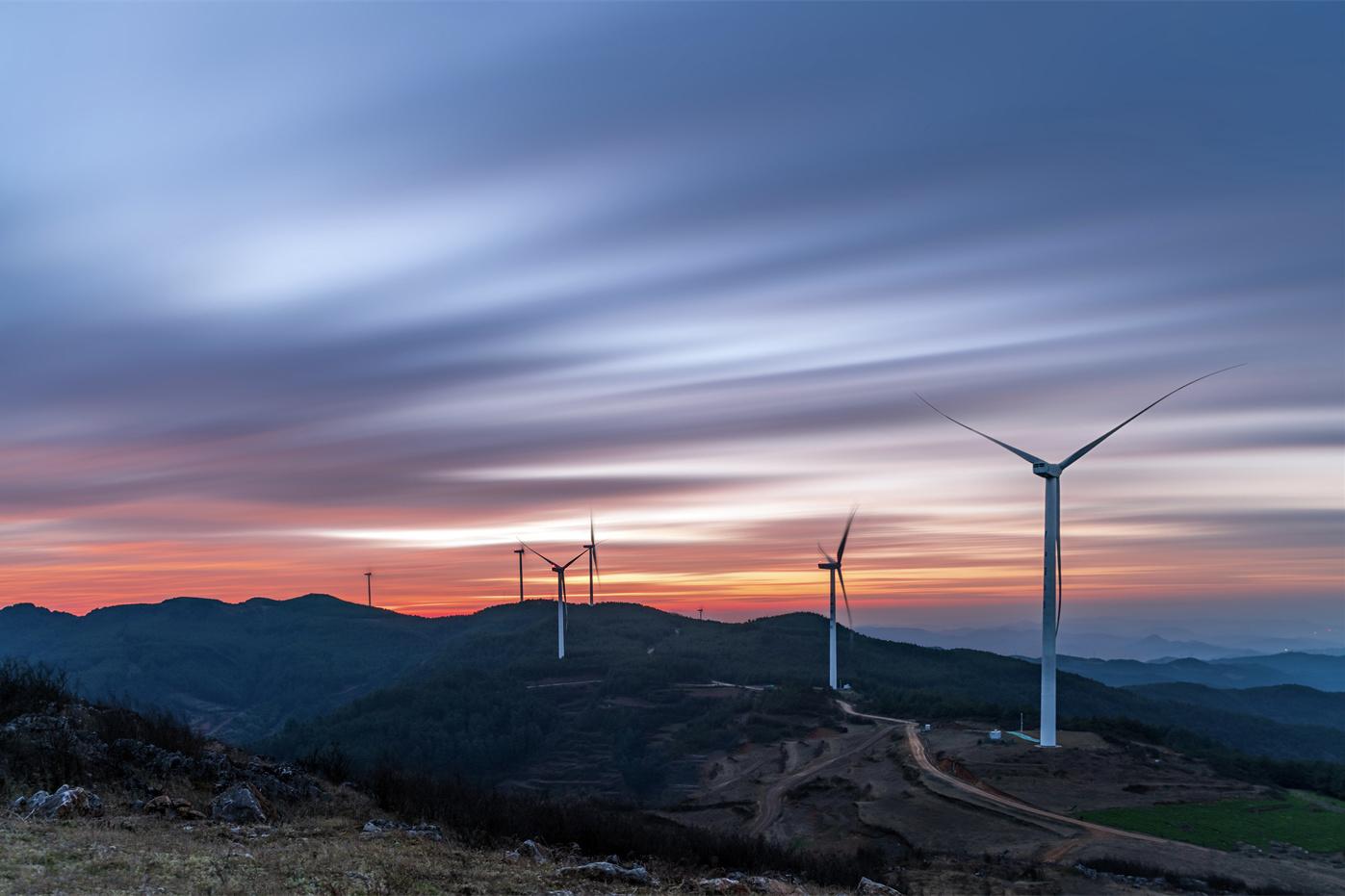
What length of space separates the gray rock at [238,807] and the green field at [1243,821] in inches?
1777

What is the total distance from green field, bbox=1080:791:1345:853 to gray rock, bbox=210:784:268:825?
45.1 meters

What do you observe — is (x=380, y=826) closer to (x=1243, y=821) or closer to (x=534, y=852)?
(x=534, y=852)

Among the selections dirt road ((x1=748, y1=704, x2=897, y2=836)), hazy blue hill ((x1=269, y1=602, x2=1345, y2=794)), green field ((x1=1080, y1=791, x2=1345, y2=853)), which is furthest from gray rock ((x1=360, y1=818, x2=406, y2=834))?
hazy blue hill ((x1=269, y1=602, x2=1345, y2=794))

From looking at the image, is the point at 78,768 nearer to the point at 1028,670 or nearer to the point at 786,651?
the point at 786,651

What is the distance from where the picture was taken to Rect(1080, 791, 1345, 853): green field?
156 feet

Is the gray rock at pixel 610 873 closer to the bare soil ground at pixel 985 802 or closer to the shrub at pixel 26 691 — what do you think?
the bare soil ground at pixel 985 802

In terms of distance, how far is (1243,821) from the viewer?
51.3 metres

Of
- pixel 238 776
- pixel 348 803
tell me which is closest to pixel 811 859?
pixel 348 803

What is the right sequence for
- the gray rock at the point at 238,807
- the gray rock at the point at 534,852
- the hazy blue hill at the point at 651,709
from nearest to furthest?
the gray rock at the point at 534,852
the gray rock at the point at 238,807
the hazy blue hill at the point at 651,709

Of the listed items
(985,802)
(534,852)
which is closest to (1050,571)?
(985,802)

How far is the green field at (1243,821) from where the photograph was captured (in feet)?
156

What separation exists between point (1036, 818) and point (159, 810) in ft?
151

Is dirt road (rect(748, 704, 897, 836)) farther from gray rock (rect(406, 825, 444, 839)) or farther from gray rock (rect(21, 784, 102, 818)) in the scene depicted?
gray rock (rect(21, 784, 102, 818))

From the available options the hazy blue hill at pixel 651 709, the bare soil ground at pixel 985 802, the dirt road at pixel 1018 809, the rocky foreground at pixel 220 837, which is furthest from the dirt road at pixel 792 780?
the rocky foreground at pixel 220 837
